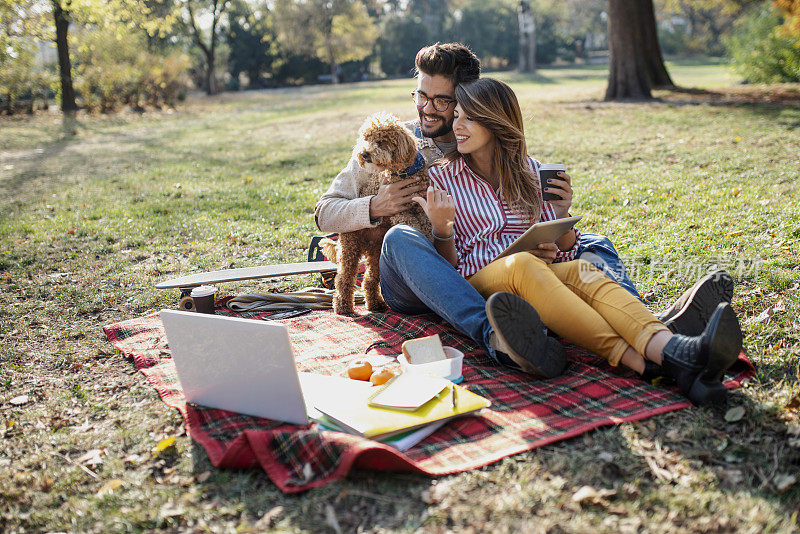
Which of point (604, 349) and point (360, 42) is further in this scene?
point (360, 42)

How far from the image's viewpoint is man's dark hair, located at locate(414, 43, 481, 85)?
12.7ft

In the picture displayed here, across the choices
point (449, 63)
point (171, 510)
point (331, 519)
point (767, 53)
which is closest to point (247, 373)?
point (171, 510)

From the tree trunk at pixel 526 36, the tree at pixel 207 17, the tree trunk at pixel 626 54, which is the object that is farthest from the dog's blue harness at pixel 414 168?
the tree at pixel 207 17

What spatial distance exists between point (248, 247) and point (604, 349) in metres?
4.03

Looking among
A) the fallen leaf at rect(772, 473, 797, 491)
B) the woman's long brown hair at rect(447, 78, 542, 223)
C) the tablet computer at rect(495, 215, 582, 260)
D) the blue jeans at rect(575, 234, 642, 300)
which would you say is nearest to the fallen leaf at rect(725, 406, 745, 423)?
the fallen leaf at rect(772, 473, 797, 491)

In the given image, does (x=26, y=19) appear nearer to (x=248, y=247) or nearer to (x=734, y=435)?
(x=248, y=247)

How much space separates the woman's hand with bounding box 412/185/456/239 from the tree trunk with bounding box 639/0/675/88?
12721mm

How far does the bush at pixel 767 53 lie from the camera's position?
16234 millimetres

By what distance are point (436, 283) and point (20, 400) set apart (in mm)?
2150

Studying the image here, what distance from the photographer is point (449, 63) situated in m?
3.87

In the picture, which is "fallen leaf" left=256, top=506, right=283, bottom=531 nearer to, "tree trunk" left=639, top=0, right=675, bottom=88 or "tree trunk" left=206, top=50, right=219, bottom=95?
"tree trunk" left=639, top=0, right=675, bottom=88

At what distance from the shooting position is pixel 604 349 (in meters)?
3.00

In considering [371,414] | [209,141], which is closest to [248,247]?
[371,414]

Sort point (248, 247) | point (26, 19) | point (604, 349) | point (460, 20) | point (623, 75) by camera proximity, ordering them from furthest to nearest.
Answer: point (460, 20), point (26, 19), point (623, 75), point (248, 247), point (604, 349)
